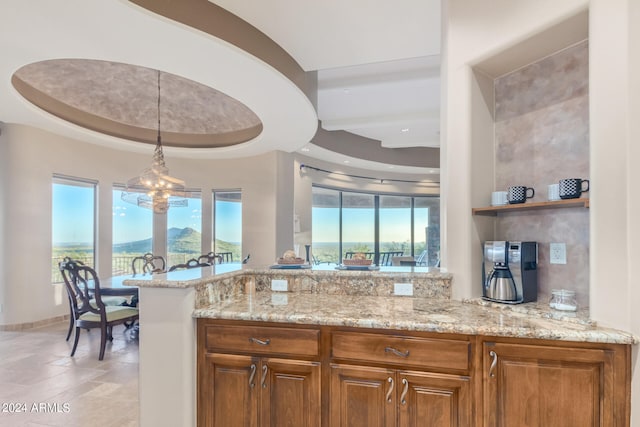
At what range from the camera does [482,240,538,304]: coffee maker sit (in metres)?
2.04

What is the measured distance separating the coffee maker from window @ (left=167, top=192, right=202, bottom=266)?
587 cm

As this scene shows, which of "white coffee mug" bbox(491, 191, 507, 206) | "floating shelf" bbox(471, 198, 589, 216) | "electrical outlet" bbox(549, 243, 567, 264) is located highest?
"white coffee mug" bbox(491, 191, 507, 206)

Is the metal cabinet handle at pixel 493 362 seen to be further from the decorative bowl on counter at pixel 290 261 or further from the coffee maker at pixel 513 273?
the decorative bowl on counter at pixel 290 261

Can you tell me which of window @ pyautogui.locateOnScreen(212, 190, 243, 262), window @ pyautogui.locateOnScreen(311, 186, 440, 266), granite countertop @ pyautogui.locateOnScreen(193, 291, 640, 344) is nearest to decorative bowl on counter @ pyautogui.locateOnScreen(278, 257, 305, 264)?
granite countertop @ pyautogui.locateOnScreen(193, 291, 640, 344)

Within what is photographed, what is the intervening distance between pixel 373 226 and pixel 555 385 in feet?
25.9

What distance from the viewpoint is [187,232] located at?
6.86 metres

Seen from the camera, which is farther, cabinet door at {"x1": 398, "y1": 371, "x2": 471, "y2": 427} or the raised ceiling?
the raised ceiling

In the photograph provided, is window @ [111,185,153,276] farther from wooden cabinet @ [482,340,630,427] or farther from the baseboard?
wooden cabinet @ [482,340,630,427]

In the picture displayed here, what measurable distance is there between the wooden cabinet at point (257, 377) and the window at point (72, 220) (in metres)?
4.70

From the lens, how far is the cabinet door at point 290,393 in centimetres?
185

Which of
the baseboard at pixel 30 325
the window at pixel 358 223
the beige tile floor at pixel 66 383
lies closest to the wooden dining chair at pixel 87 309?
the beige tile floor at pixel 66 383

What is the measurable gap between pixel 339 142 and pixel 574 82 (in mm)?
Result: 5412

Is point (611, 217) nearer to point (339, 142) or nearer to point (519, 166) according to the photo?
point (519, 166)

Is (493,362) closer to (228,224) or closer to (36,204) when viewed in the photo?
(228,224)
